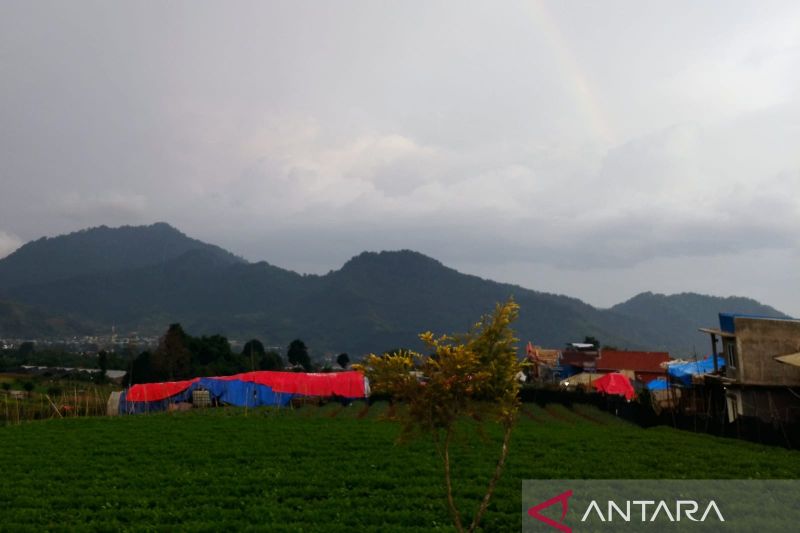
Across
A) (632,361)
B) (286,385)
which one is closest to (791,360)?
(286,385)

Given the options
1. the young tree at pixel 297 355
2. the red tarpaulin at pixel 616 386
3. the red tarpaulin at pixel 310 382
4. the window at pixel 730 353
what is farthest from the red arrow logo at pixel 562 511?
the young tree at pixel 297 355

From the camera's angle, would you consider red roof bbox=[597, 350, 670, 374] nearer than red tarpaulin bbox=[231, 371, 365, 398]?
No

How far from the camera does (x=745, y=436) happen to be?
3394 cm

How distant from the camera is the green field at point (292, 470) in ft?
54.9

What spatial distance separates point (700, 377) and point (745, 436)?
41.7ft

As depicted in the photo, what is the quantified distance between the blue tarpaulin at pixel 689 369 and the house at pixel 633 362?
46477mm

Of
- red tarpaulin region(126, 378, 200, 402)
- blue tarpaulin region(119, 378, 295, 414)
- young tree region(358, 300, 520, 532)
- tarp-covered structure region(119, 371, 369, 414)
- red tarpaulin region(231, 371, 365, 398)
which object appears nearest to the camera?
young tree region(358, 300, 520, 532)

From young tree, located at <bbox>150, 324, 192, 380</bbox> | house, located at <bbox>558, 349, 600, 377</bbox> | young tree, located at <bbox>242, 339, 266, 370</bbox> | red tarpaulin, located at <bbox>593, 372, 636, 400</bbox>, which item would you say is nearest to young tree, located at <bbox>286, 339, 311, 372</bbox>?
young tree, located at <bbox>242, 339, 266, 370</bbox>

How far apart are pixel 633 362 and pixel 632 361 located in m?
0.34

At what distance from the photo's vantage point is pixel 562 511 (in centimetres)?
1714

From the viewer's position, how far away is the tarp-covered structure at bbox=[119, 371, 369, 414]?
52.7m

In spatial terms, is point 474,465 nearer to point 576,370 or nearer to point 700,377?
point 700,377

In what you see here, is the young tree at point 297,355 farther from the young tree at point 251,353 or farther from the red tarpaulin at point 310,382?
the red tarpaulin at point 310,382

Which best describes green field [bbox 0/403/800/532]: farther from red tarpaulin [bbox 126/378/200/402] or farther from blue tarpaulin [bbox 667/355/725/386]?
blue tarpaulin [bbox 667/355/725/386]
